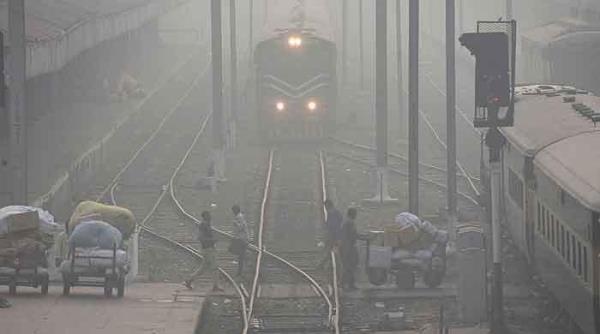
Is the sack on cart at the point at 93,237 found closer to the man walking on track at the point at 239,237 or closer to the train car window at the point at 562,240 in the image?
the man walking on track at the point at 239,237

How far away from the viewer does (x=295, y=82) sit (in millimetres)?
41781

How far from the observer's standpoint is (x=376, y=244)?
75.9ft

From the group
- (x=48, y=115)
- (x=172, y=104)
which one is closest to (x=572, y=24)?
(x=172, y=104)

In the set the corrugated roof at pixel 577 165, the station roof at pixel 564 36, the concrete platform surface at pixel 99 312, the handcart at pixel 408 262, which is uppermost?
the station roof at pixel 564 36

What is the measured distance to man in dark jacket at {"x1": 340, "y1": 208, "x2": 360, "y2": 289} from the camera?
2214cm

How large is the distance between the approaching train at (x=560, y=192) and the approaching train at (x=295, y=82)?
50.5 feet

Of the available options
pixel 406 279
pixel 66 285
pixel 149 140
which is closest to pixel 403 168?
pixel 149 140

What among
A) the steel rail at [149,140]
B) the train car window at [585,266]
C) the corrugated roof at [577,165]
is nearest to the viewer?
the corrugated roof at [577,165]

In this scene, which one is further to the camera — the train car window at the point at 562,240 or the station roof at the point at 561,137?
the train car window at the point at 562,240

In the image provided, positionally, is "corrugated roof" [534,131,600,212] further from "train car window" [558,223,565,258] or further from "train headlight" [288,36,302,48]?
"train headlight" [288,36,302,48]

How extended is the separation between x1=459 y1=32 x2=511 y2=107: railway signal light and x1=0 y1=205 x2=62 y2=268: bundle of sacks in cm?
686

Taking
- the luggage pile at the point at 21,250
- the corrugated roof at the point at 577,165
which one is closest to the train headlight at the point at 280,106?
the luggage pile at the point at 21,250

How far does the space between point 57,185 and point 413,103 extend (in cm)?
933

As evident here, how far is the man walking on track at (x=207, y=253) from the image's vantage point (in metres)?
22.2
